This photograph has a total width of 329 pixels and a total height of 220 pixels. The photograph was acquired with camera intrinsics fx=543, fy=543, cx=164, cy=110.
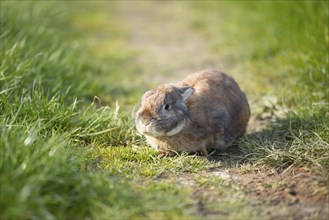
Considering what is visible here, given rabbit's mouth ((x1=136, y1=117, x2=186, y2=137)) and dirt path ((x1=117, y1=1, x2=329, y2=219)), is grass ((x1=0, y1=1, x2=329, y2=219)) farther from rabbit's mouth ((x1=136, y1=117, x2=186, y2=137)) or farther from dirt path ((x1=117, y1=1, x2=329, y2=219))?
rabbit's mouth ((x1=136, y1=117, x2=186, y2=137))

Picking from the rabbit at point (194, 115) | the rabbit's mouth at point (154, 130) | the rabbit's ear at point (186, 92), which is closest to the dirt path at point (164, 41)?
the rabbit at point (194, 115)

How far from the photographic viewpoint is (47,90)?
5.52 metres

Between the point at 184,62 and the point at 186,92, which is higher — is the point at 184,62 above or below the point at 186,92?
below

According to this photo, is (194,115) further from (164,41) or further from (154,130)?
(164,41)

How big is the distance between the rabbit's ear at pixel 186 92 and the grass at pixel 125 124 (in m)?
0.52

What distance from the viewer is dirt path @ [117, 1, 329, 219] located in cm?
385

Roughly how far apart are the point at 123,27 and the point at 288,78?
4534 millimetres

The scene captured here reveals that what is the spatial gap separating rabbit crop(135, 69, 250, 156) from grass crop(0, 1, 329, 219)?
145mm

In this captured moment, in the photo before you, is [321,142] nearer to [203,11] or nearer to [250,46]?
[250,46]

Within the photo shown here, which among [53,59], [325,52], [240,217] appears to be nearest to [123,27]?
[53,59]

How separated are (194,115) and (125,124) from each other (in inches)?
29.5

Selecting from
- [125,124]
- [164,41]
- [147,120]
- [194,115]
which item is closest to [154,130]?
[147,120]

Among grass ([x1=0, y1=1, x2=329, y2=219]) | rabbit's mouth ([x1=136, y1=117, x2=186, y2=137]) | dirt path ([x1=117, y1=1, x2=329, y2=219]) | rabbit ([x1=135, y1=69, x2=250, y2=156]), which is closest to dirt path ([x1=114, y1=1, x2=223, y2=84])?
dirt path ([x1=117, y1=1, x2=329, y2=219])

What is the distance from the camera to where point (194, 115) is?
15.3 feet
